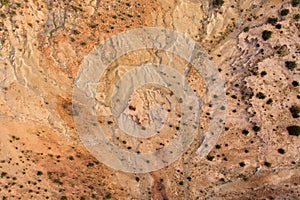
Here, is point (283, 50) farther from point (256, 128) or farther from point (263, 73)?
point (256, 128)

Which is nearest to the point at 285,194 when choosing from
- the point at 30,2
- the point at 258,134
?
the point at 258,134

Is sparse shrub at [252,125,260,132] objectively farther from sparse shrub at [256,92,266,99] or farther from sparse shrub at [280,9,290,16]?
sparse shrub at [280,9,290,16]

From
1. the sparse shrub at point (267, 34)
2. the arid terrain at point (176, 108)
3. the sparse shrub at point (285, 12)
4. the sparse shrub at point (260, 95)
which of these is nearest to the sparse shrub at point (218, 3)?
the arid terrain at point (176, 108)

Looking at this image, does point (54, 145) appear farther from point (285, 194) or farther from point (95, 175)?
point (285, 194)

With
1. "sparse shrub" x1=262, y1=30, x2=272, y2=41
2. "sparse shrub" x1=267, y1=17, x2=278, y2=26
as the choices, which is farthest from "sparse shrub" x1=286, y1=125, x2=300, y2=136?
"sparse shrub" x1=267, y1=17, x2=278, y2=26

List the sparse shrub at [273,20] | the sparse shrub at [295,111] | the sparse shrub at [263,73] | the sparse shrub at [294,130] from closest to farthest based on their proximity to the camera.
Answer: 1. the sparse shrub at [294,130]
2. the sparse shrub at [295,111]
3. the sparse shrub at [273,20]
4. the sparse shrub at [263,73]

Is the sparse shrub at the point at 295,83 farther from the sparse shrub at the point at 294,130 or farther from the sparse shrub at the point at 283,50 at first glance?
the sparse shrub at the point at 294,130

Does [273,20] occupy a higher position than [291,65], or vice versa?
[273,20]

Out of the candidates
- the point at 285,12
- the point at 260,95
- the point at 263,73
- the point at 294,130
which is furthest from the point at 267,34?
the point at 294,130
